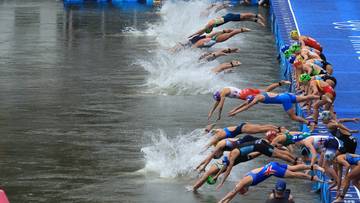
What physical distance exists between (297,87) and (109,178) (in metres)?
6.64

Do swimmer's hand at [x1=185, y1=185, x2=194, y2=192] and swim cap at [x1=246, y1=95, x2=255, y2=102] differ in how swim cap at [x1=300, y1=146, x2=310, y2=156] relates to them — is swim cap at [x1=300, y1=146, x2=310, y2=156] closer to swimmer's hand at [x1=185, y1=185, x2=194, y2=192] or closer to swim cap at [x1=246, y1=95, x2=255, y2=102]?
swimmer's hand at [x1=185, y1=185, x2=194, y2=192]

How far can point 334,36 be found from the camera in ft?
116

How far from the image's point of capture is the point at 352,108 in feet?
81.2

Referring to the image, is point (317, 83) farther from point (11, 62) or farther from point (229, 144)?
point (11, 62)

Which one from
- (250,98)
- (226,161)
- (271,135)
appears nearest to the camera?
(226,161)

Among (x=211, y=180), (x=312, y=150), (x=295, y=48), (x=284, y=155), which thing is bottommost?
(x=211, y=180)

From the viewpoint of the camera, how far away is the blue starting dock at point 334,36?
80.4 feet

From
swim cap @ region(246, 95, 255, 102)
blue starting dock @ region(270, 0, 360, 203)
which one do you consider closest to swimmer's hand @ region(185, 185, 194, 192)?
blue starting dock @ region(270, 0, 360, 203)

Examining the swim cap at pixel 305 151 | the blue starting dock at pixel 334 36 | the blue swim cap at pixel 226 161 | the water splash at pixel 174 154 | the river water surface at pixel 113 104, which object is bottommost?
the river water surface at pixel 113 104

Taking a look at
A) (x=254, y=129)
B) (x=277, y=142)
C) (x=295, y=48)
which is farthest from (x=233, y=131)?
(x=295, y=48)

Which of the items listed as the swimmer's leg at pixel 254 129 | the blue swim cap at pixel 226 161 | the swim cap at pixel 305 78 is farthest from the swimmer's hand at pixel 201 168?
the swim cap at pixel 305 78

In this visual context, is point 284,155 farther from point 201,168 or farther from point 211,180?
point 201,168

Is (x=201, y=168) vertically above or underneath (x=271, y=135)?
underneath

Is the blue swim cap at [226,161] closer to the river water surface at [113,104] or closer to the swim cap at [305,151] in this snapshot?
the river water surface at [113,104]
